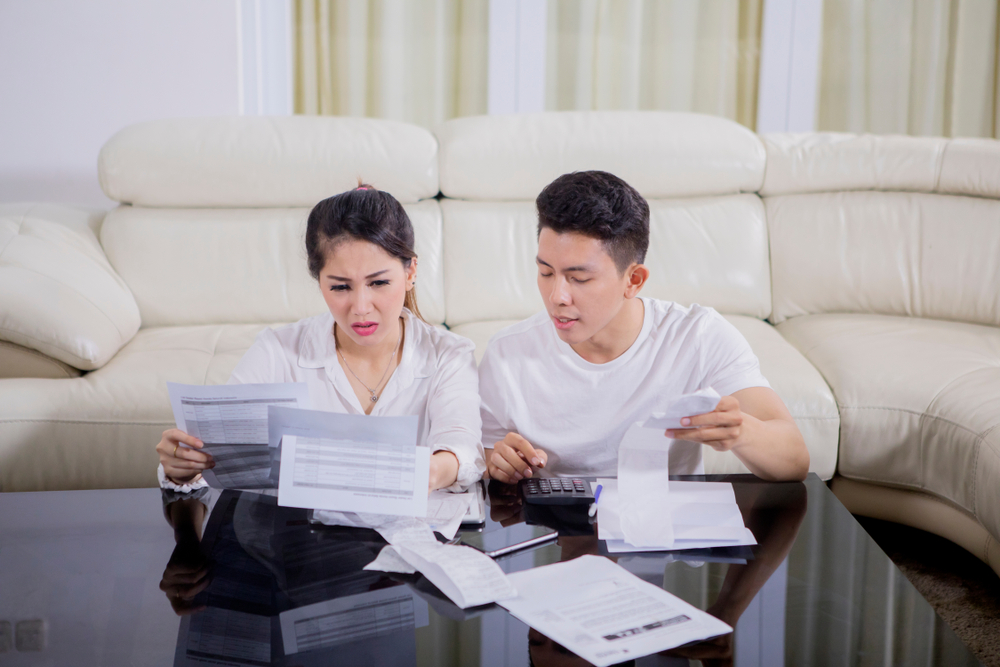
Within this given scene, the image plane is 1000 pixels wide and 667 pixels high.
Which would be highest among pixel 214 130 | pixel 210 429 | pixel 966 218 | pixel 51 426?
pixel 214 130

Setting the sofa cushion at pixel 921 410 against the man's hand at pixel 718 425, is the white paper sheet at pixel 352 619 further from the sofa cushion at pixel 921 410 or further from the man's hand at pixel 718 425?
the sofa cushion at pixel 921 410

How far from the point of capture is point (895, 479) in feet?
5.95

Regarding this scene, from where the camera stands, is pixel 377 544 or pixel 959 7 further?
pixel 959 7

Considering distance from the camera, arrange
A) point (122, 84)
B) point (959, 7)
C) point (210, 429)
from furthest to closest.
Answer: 1. point (959, 7)
2. point (122, 84)
3. point (210, 429)

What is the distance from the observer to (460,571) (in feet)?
3.04

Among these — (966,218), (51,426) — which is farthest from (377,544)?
(966,218)

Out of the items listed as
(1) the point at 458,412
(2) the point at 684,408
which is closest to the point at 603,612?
(2) the point at 684,408

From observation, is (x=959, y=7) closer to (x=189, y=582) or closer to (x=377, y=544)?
(x=377, y=544)

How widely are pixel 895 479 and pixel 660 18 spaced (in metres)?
2.19

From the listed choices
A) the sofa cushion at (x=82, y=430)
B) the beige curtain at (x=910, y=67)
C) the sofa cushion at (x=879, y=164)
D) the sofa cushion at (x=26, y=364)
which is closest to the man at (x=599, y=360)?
the sofa cushion at (x=82, y=430)

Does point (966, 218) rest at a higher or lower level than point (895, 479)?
higher

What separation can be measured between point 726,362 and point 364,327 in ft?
1.99

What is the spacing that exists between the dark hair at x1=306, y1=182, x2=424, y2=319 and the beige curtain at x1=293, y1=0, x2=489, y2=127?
6.52ft

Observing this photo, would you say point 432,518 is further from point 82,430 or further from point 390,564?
point 82,430
